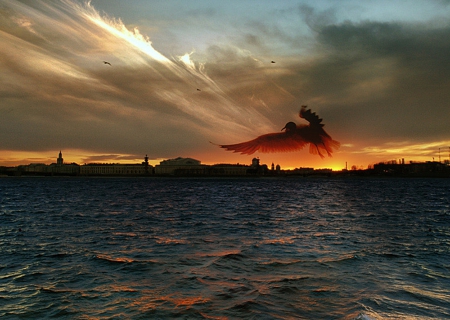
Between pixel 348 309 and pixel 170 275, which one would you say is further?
pixel 170 275

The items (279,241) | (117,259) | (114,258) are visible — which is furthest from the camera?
(279,241)

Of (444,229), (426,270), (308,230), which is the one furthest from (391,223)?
(426,270)

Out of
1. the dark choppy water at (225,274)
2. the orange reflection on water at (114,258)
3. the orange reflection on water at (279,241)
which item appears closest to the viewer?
the dark choppy water at (225,274)

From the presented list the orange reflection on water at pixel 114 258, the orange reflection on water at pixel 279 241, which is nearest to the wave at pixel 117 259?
the orange reflection on water at pixel 114 258

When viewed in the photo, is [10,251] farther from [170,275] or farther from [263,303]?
[263,303]

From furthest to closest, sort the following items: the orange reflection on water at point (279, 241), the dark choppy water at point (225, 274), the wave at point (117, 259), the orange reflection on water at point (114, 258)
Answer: the orange reflection on water at point (279, 241) → the orange reflection on water at point (114, 258) → the wave at point (117, 259) → the dark choppy water at point (225, 274)

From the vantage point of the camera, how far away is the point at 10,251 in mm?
12797

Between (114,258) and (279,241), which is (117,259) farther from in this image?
(279,241)

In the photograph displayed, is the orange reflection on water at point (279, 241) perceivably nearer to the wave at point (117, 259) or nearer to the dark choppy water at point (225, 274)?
the dark choppy water at point (225, 274)

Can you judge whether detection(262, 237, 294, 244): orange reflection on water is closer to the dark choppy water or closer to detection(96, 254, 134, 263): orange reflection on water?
the dark choppy water

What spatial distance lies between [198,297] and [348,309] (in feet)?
9.35

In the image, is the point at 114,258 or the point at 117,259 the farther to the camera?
the point at 114,258

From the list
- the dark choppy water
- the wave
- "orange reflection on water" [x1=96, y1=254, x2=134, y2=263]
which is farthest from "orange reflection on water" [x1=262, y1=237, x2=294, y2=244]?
"orange reflection on water" [x1=96, y1=254, x2=134, y2=263]

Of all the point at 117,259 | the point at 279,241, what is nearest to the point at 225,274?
the point at 117,259
